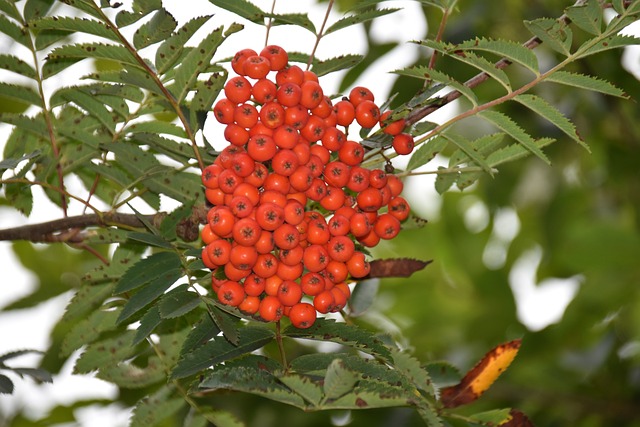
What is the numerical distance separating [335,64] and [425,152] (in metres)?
0.39

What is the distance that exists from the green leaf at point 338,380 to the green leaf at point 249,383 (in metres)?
0.10

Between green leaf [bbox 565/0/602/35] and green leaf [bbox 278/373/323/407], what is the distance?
1.11 m

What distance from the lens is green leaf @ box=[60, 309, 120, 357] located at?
2535mm

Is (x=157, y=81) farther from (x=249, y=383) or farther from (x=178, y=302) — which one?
(x=249, y=383)

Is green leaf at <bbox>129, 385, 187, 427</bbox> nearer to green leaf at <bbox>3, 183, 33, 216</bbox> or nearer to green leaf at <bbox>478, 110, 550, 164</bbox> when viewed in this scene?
green leaf at <bbox>3, 183, 33, 216</bbox>

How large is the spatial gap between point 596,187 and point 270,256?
3.51 meters

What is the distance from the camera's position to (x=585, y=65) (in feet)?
12.5

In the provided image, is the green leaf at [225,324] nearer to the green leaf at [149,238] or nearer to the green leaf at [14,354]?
the green leaf at [149,238]

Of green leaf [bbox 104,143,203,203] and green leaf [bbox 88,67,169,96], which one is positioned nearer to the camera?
green leaf [bbox 88,67,169,96]

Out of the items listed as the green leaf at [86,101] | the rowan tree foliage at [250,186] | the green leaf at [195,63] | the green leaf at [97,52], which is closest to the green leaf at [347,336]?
the rowan tree foliage at [250,186]

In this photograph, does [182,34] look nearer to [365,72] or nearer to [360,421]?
[365,72]

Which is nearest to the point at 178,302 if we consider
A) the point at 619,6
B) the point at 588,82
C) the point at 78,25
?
the point at 78,25

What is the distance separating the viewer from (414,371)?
226cm

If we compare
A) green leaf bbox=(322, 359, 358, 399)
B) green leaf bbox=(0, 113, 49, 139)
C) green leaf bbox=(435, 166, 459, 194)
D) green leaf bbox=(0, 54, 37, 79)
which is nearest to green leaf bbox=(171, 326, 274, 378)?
green leaf bbox=(322, 359, 358, 399)
